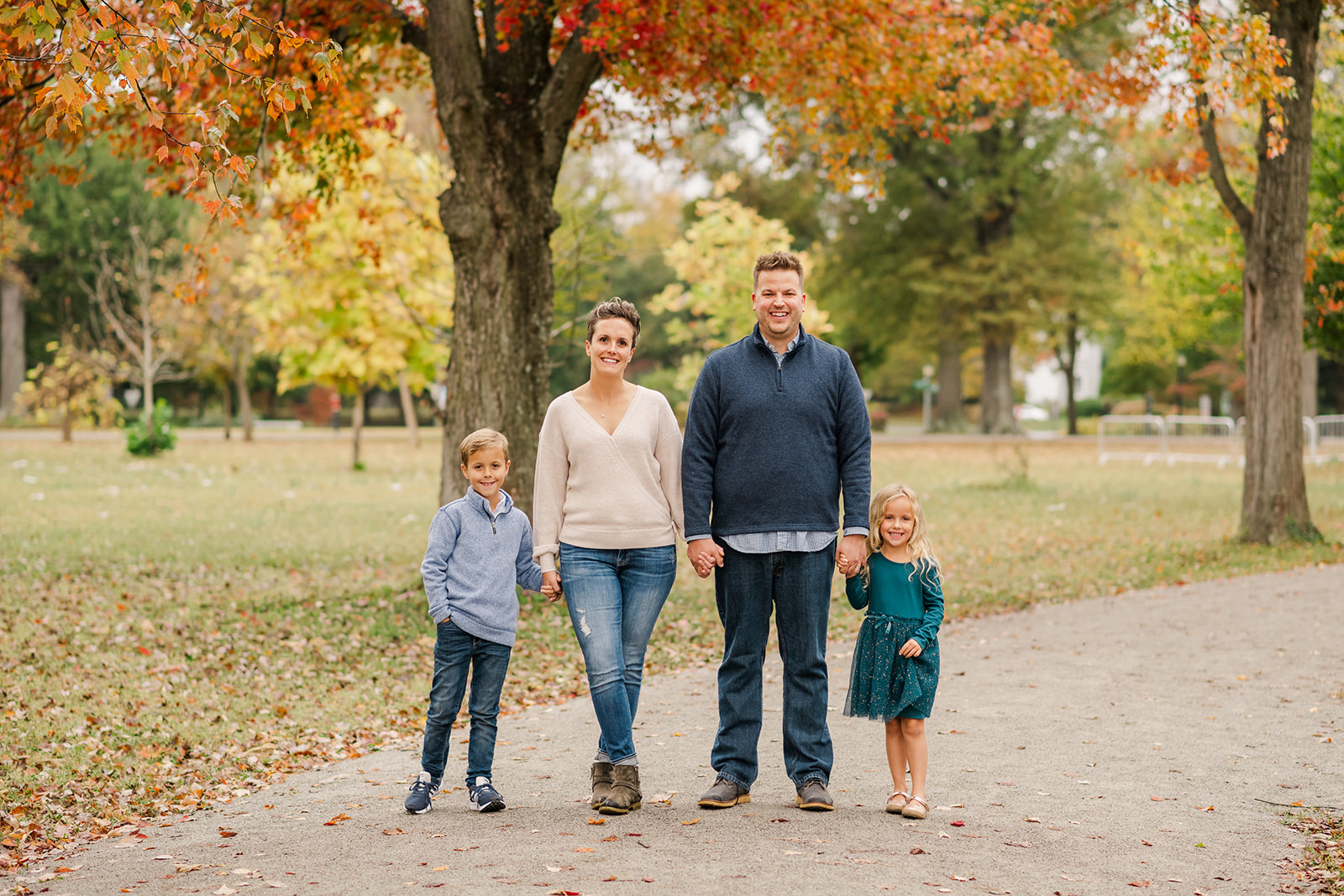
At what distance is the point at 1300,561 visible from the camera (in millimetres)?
12305

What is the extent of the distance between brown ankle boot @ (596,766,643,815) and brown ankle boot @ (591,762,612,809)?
2cm

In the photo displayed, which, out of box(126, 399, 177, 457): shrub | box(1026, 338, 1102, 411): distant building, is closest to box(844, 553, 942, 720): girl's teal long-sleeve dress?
box(126, 399, 177, 457): shrub

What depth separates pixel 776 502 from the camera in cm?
468

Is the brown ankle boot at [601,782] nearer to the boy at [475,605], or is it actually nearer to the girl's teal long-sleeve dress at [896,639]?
the boy at [475,605]

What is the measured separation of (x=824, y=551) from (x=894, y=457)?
26810 millimetres

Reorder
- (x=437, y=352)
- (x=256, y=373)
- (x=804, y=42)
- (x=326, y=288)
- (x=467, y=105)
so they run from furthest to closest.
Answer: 1. (x=256, y=373)
2. (x=437, y=352)
3. (x=326, y=288)
4. (x=804, y=42)
5. (x=467, y=105)

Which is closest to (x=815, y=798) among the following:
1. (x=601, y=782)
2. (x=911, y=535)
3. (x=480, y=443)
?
(x=601, y=782)

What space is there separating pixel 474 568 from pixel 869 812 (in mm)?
1855

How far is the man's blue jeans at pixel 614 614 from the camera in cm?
472

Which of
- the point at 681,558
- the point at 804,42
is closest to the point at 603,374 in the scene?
the point at 804,42

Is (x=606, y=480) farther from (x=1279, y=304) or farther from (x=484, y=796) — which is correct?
(x=1279, y=304)

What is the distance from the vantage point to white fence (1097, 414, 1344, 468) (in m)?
25.6

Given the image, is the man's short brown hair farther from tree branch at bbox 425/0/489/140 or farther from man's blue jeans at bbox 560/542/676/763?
tree branch at bbox 425/0/489/140

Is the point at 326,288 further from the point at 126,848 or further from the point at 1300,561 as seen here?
the point at 126,848
